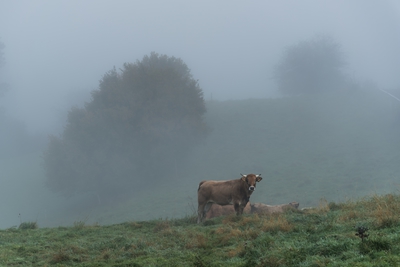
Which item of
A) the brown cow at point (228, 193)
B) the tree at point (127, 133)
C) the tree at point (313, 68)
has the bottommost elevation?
the brown cow at point (228, 193)

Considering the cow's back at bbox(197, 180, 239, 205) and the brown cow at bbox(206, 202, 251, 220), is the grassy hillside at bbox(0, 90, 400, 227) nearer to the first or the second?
the brown cow at bbox(206, 202, 251, 220)

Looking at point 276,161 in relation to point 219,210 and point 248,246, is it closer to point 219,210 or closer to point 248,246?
point 219,210

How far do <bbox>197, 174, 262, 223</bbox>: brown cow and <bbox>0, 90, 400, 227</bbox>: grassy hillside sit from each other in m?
18.5

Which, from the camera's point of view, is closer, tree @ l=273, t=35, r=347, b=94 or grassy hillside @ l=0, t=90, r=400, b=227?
grassy hillside @ l=0, t=90, r=400, b=227

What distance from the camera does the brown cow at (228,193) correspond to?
53.0 ft

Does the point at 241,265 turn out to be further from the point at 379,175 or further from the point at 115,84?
the point at 115,84

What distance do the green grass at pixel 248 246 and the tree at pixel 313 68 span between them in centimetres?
7524

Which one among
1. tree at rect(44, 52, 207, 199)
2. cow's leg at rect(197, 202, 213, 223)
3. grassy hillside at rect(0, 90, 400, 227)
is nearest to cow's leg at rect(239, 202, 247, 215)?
cow's leg at rect(197, 202, 213, 223)

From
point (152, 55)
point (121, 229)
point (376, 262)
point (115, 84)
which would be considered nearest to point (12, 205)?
point (115, 84)

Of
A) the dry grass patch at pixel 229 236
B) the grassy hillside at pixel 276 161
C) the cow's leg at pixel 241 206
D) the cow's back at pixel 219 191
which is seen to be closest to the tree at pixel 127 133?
the grassy hillside at pixel 276 161

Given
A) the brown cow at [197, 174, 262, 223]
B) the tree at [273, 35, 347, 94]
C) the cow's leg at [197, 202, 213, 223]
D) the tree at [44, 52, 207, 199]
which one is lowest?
the cow's leg at [197, 202, 213, 223]

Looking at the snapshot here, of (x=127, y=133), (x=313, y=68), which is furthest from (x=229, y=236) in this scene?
(x=313, y=68)

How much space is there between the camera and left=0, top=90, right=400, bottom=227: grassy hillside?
4306cm

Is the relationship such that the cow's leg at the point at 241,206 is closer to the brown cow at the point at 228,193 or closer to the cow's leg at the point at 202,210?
the brown cow at the point at 228,193
